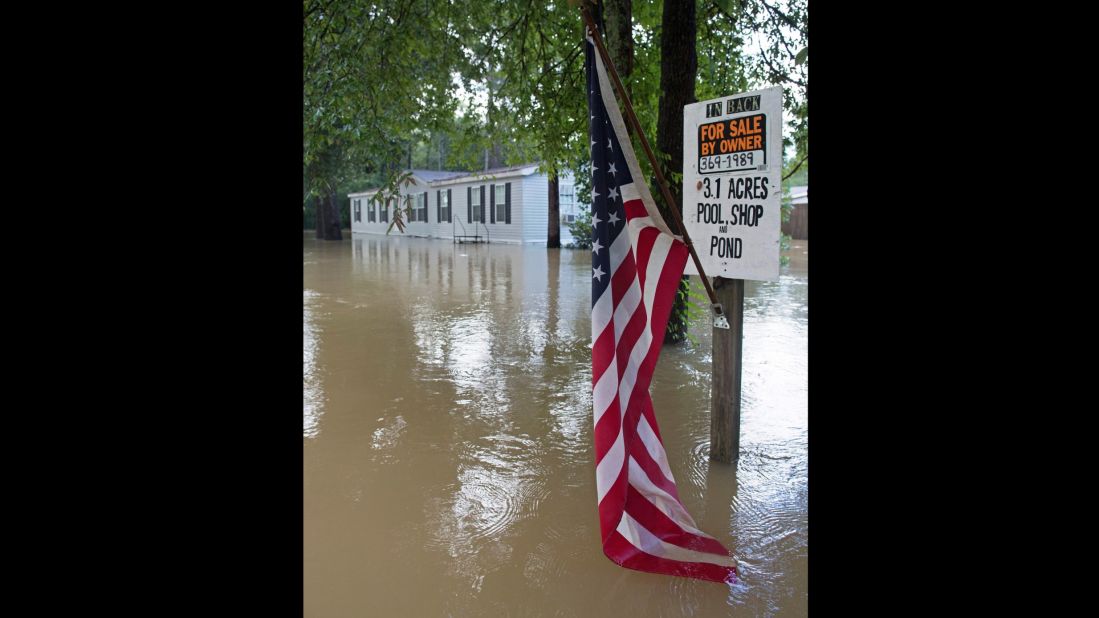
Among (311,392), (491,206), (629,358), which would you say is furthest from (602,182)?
(491,206)

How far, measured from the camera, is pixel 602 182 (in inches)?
146

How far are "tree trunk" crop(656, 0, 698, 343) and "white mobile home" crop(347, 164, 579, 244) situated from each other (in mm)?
17404

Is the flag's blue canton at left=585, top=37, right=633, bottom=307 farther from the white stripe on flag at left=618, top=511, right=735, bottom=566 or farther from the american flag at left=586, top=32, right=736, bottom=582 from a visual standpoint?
the white stripe on flag at left=618, top=511, right=735, bottom=566

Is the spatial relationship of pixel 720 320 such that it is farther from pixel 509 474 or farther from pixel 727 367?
pixel 509 474

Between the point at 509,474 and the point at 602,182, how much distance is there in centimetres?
217

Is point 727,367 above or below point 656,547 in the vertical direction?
above

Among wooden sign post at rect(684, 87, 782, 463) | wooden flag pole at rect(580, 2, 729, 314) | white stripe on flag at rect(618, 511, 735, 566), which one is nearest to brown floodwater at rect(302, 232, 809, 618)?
white stripe on flag at rect(618, 511, 735, 566)

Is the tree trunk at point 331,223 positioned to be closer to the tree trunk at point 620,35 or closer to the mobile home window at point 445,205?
the mobile home window at point 445,205

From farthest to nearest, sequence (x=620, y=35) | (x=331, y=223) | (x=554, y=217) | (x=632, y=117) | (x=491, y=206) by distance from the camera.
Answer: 1. (x=331, y=223)
2. (x=491, y=206)
3. (x=554, y=217)
4. (x=620, y=35)
5. (x=632, y=117)

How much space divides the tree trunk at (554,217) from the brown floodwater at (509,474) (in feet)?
57.9

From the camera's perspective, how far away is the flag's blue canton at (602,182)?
11.9 feet
